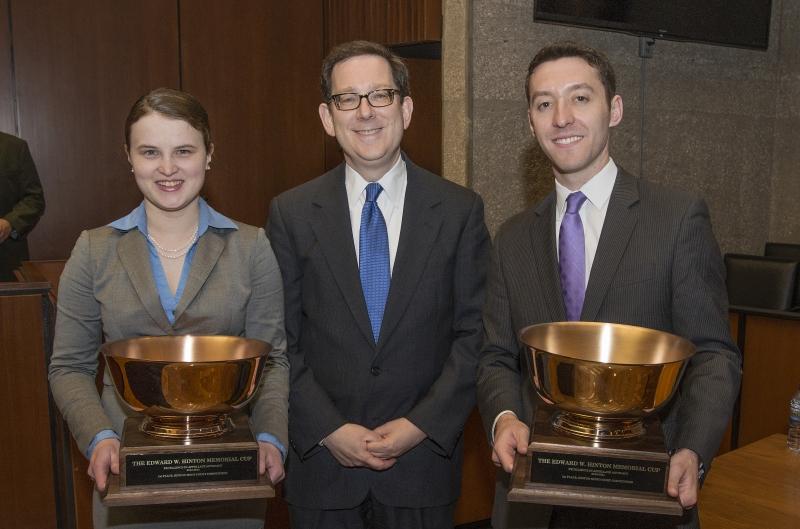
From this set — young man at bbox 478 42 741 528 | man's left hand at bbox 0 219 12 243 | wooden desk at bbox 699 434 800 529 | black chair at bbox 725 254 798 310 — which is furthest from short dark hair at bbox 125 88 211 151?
black chair at bbox 725 254 798 310

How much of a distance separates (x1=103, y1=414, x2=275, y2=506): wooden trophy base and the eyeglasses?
828 mm

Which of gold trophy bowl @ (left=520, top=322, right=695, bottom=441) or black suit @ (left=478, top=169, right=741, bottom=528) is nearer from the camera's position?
gold trophy bowl @ (left=520, top=322, right=695, bottom=441)

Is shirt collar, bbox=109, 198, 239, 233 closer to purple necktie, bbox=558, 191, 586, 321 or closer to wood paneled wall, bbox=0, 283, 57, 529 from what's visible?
purple necktie, bbox=558, 191, 586, 321

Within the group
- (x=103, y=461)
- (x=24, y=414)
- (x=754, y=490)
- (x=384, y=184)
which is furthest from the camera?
(x=24, y=414)

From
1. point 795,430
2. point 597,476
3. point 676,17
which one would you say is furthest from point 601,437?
point 676,17

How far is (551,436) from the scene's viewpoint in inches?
51.2

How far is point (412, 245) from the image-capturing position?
6.08 ft

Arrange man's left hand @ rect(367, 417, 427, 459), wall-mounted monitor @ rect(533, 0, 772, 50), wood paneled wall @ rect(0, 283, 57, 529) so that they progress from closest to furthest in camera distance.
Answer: man's left hand @ rect(367, 417, 427, 459) < wood paneled wall @ rect(0, 283, 57, 529) < wall-mounted monitor @ rect(533, 0, 772, 50)

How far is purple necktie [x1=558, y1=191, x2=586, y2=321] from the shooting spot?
5.19 feet

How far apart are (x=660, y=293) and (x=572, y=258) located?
7.1 inches

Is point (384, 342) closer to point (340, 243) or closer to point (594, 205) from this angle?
point (340, 243)

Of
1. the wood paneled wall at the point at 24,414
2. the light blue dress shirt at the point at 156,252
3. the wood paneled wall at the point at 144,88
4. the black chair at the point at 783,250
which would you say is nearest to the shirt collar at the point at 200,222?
the light blue dress shirt at the point at 156,252

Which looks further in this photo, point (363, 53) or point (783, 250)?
point (783, 250)

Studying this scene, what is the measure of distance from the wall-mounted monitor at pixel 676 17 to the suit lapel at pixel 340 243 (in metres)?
2.09
